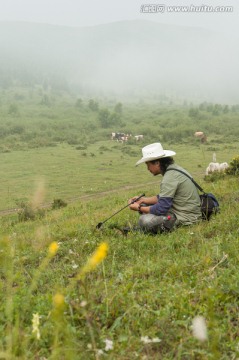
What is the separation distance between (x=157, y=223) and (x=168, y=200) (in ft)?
1.27

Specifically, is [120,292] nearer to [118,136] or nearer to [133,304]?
[133,304]

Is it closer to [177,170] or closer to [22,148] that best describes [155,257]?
[177,170]

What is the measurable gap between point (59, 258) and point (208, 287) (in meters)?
2.86

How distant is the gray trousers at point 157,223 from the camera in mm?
6586

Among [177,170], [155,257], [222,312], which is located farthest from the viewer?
[177,170]

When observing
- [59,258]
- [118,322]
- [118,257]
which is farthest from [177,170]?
[118,322]

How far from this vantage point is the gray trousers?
6.59 metres

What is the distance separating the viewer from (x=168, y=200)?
6.57 meters

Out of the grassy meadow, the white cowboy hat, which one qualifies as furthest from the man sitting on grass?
the grassy meadow

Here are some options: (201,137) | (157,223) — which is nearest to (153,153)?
(157,223)

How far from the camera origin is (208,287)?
3.65 m

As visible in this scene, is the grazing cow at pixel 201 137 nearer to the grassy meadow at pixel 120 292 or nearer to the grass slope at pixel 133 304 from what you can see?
the grassy meadow at pixel 120 292

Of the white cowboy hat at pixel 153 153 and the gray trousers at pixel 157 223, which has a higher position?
the white cowboy hat at pixel 153 153

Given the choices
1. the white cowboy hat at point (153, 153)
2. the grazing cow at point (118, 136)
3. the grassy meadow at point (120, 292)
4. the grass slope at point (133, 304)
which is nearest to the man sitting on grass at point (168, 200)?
the white cowboy hat at point (153, 153)
